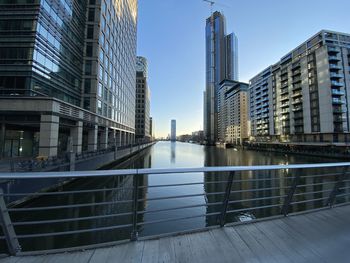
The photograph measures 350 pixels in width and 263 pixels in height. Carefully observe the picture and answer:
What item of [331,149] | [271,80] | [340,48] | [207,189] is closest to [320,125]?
[331,149]

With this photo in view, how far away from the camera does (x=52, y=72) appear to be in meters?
21.8

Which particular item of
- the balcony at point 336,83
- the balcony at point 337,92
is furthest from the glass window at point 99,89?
the balcony at point 336,83

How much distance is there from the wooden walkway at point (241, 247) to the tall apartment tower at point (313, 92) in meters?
58.5

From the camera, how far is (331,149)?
45312 millimetres

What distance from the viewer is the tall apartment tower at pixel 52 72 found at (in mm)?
18344

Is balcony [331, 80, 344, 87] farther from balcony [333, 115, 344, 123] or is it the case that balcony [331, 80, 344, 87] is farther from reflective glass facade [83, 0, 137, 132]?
reflective glass facade [83, 0, 137, 132]

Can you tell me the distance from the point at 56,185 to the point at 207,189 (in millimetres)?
11285

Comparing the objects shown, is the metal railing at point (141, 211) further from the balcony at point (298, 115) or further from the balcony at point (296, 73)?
the balcony at point (296, 73)

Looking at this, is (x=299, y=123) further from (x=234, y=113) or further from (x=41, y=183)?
(x=234, y=113)

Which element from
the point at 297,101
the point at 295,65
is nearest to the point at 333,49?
the point at 295,65

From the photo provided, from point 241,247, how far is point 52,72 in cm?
2504

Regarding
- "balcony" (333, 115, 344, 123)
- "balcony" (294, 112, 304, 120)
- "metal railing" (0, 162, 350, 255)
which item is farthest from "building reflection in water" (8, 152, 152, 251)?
"balcony" (294, 112, 304, 120)

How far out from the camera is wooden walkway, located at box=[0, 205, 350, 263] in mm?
2549

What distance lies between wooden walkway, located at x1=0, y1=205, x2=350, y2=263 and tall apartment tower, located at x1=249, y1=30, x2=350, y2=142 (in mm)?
58482
